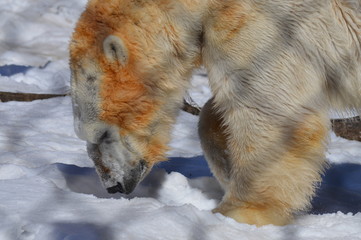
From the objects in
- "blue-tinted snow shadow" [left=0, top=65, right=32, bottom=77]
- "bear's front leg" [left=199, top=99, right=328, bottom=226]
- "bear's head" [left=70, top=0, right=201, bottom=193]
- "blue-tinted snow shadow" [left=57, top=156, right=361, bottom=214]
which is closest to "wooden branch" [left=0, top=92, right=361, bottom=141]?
"blue-tinted snow shadow" [left=57, top=156, right=361, bottom=214]

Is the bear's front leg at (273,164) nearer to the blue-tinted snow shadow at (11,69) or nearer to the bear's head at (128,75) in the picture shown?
the bear's head at (128,75)

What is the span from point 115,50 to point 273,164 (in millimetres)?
870

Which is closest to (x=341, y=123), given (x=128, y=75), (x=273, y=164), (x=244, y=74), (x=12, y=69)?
(x=273, y=164)

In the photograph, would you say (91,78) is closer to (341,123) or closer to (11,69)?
(341,123)

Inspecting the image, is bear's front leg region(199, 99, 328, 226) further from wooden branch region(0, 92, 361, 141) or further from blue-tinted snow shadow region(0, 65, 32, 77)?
blue-tinted snow shadow region(0, 65, 32, 77)

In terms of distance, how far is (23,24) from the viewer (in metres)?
8.59

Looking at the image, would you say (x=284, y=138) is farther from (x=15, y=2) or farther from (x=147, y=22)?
(x=15, y=2)

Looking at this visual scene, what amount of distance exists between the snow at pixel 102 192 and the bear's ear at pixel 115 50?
62 centimetres

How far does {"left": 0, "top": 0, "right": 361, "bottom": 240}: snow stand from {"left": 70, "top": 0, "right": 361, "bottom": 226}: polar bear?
25cm

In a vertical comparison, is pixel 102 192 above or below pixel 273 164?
below

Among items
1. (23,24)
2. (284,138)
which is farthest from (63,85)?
(284,138)

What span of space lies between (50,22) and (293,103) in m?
6.43

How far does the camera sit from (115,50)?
9.92 feet

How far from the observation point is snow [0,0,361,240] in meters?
2.43
